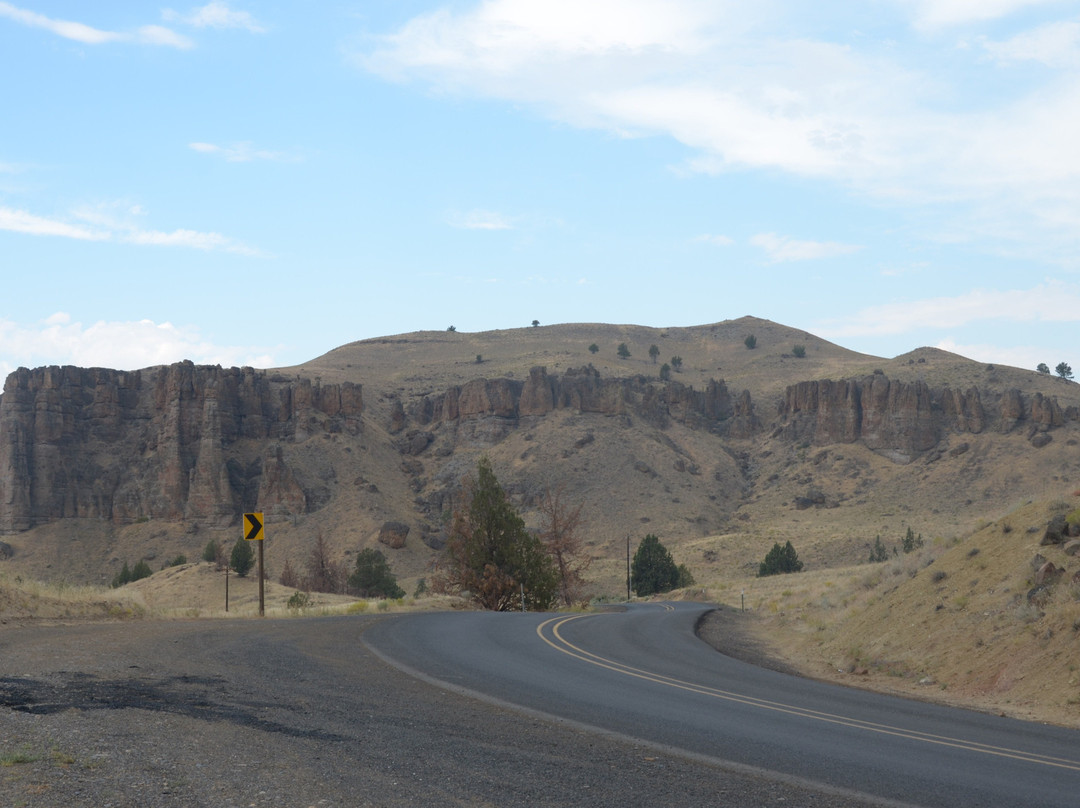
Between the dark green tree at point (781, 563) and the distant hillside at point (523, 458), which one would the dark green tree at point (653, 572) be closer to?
the dark green tree at point (781, 563)

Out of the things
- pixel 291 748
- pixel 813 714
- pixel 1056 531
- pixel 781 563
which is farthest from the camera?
pixel 781 563

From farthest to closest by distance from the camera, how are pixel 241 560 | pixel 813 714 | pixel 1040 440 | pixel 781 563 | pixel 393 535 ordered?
pixel 1040 440
pixel 393 535
pixel 241 560
pixel 781 563
pixel 813 714

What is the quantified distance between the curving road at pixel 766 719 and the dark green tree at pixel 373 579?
47.2 m

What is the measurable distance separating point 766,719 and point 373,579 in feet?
189

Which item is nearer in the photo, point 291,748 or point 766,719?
point 291,748

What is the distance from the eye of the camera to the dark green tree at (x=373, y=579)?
6544 centimetres

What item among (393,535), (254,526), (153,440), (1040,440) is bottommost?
(393,535)

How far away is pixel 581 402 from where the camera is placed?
114 m

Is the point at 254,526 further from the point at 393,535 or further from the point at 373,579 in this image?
the point at 393,535

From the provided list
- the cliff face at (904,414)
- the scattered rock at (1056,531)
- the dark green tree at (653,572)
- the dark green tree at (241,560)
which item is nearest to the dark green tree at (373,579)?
the dark green tree at (241,560)

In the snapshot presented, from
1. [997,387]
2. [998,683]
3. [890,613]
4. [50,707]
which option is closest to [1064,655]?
[998,683]

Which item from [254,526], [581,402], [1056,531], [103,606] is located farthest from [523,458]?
[1056,531]

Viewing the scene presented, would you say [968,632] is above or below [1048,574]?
below

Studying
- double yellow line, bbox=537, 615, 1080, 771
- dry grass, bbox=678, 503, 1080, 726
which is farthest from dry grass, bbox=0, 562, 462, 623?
dry grass, bbox=678, 503, 1080, 726
